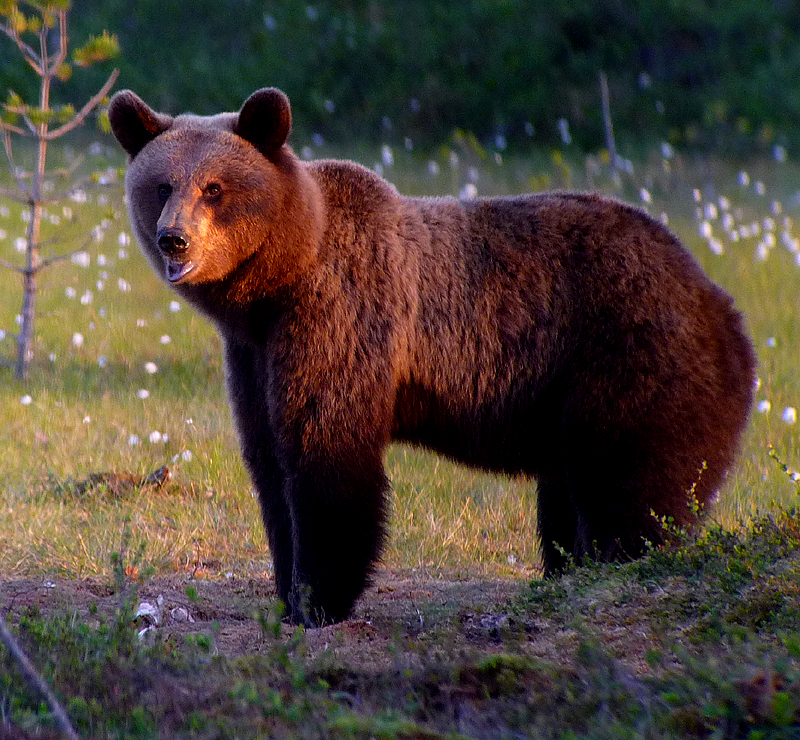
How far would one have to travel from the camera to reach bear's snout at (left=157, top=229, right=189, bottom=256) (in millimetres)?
4184

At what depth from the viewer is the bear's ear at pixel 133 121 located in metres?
4.52

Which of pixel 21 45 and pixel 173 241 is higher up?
pixel 173 241

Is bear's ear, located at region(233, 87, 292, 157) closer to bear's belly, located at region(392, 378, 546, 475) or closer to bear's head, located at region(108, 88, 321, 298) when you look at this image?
bear's head, located at region(108, 88, 321, 298)

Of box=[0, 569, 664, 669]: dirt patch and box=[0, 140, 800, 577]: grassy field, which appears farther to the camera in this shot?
box=[0, 140, 800, 577]: grassy field

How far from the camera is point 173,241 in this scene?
165 inches

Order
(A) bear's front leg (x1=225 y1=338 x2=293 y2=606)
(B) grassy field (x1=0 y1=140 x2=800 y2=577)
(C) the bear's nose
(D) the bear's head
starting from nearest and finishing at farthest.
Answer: (C) the bear's nose, (D) the bear's head, (A) bear's front leg (x1=225 y1=338 x2=293 y2=606), (B) grassy field (x1=0 y1=140 x2=800 y2=577)

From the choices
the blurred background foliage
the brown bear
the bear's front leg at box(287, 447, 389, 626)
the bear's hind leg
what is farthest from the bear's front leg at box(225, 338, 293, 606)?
the blurred background foliage

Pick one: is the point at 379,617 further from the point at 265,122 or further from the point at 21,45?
the point at 21,45

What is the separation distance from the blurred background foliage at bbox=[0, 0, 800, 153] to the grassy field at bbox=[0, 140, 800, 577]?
6.73ft

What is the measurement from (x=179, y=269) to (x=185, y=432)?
11.0ft

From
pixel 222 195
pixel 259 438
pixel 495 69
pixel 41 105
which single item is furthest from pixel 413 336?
pixel 495 69

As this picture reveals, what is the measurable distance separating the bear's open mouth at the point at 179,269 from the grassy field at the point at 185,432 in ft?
5.87

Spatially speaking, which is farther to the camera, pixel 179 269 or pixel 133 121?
pixel 133 121

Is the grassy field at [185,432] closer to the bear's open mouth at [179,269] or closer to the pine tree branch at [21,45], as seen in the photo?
the pine tree branch at [21,45]
